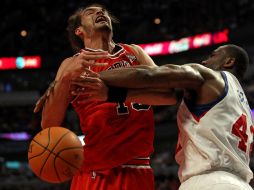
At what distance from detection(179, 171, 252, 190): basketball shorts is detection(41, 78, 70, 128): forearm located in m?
1.11

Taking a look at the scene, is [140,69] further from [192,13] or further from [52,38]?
[52,38]

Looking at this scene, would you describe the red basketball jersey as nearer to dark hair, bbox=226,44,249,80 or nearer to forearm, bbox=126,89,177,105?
forearm, bbox=126,89,177,105

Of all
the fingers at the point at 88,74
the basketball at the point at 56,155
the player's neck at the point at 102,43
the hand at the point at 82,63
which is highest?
the player's neck at the point at 102,43

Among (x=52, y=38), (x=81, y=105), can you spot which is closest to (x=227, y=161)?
(x=81, y=105)

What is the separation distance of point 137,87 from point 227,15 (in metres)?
15.5

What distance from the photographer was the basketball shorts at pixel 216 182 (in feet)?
9.71

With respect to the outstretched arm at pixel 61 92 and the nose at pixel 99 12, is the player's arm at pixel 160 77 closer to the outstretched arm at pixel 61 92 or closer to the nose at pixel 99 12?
the outstretched arm at pixel 61 92

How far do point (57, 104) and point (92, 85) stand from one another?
24.8 inches

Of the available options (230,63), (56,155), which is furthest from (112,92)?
(230,63)

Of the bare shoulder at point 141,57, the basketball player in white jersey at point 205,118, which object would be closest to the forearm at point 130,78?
the basketball player in white jersey at point 205,118

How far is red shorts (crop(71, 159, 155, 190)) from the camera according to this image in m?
3.64

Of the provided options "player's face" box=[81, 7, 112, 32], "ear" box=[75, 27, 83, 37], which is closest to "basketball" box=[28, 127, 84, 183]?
"player's face" box=[81, 7, 112, 32]

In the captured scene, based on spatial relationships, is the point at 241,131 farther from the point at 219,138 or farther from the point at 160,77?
the point at 160,77

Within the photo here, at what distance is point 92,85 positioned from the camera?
10.3ft
